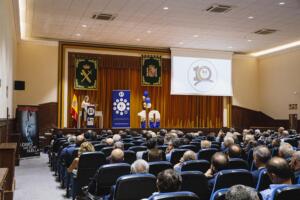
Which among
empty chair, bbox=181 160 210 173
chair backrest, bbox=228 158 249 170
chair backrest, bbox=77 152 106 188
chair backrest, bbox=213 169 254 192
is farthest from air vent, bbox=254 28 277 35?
chair backrest, bbox=213 169 254 192

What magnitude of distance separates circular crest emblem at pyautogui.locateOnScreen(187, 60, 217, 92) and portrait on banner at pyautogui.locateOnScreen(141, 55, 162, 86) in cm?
157

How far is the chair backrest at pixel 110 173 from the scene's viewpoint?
4.45m

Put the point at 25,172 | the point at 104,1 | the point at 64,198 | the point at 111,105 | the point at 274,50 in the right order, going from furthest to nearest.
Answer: the point at 274,50, the point at 111,105, the point at 104,1, the point at 25,172, the point at 64,198

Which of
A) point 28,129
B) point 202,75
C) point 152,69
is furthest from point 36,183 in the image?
point 202,75

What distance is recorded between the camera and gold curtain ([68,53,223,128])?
17.5m

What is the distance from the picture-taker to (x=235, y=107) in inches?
784

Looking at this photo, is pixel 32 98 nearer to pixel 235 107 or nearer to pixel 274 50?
pixel 235 107

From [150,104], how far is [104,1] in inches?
305

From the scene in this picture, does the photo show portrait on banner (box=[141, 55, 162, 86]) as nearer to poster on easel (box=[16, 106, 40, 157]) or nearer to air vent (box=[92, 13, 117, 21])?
air vent (box=[92, 13, 117, 21])

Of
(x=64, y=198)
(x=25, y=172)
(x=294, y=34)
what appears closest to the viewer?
(x=64, y=198)

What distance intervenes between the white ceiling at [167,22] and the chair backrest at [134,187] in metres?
8.25

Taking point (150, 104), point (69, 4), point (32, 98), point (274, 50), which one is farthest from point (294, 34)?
point (32, 98)

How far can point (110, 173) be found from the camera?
4.48 metres

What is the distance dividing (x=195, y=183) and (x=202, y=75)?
49.1ft
